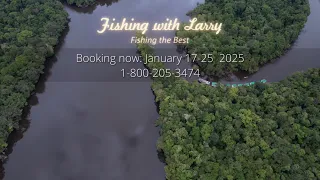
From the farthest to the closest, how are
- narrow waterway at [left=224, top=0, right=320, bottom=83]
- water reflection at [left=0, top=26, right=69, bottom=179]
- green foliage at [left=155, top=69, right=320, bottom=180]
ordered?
narrow waterway at [left=224, top=0, right=320, bottom=83], water reflection at [left=0, top=26, right=69, bottom=179], green foliage at [left=155, top=69, right=320, bottom=180]

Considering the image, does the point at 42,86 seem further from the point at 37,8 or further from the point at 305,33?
the point at 305,33

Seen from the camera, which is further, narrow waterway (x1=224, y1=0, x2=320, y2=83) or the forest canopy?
narrow waterway (x1=224, y1=0, x2=320, y2=83)

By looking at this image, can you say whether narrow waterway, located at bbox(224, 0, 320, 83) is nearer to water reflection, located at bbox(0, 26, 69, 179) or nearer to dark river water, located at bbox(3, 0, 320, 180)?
dark river water, located at bbox(3, 0, 320, 180)

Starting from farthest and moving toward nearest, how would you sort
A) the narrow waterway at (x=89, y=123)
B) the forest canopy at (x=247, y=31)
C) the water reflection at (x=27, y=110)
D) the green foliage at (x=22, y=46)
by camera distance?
the forest canopy at (x=247, y=31), the green foliage at (x=22, y=46), the water reflection at (x=27, y=110), the narrow waterway at (x=89, y=123)

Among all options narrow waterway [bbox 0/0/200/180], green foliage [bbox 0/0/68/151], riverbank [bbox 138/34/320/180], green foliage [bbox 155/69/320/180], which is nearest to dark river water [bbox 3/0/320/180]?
narrow waterway [bbox 0/0/200/180]

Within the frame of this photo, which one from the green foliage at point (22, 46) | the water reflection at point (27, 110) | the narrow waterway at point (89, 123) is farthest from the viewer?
the green foliage at point (22, 46)

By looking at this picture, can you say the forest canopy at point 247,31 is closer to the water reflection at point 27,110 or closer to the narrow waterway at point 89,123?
the narrow waterway at point 89,123

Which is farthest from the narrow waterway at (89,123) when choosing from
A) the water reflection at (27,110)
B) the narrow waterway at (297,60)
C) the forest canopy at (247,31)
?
the narrow waterway at (297,60)
